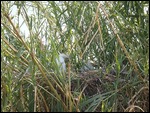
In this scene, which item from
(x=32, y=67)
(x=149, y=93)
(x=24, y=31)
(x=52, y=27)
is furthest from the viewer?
(x=52, y=27)

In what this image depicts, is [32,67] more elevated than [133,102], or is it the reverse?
[32,67]

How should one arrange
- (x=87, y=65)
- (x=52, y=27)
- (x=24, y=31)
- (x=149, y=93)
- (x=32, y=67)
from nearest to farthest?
(x=32, y=67), (x=149, y=93), (x=24, y=31), (x=52, y=27), (x=87, y=65)

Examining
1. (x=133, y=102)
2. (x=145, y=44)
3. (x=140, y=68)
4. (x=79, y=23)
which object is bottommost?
(x=133, y=102)

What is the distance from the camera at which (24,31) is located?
Answer: 5.38 feet

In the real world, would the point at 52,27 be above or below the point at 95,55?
above

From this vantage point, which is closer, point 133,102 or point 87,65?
point 133,102

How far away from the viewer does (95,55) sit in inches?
73.3

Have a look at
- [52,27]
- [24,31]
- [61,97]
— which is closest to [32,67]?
[61,97]

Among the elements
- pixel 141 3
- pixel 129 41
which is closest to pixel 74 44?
pixel 129 41

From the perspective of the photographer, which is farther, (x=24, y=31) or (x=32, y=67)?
(x=24, y=31)

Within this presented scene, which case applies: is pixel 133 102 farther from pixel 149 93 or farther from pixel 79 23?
pixel 79 23

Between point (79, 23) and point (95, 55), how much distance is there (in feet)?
0.60

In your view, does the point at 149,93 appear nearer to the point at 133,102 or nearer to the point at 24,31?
the point at 133,102

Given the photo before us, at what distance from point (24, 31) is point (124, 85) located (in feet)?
1.63
